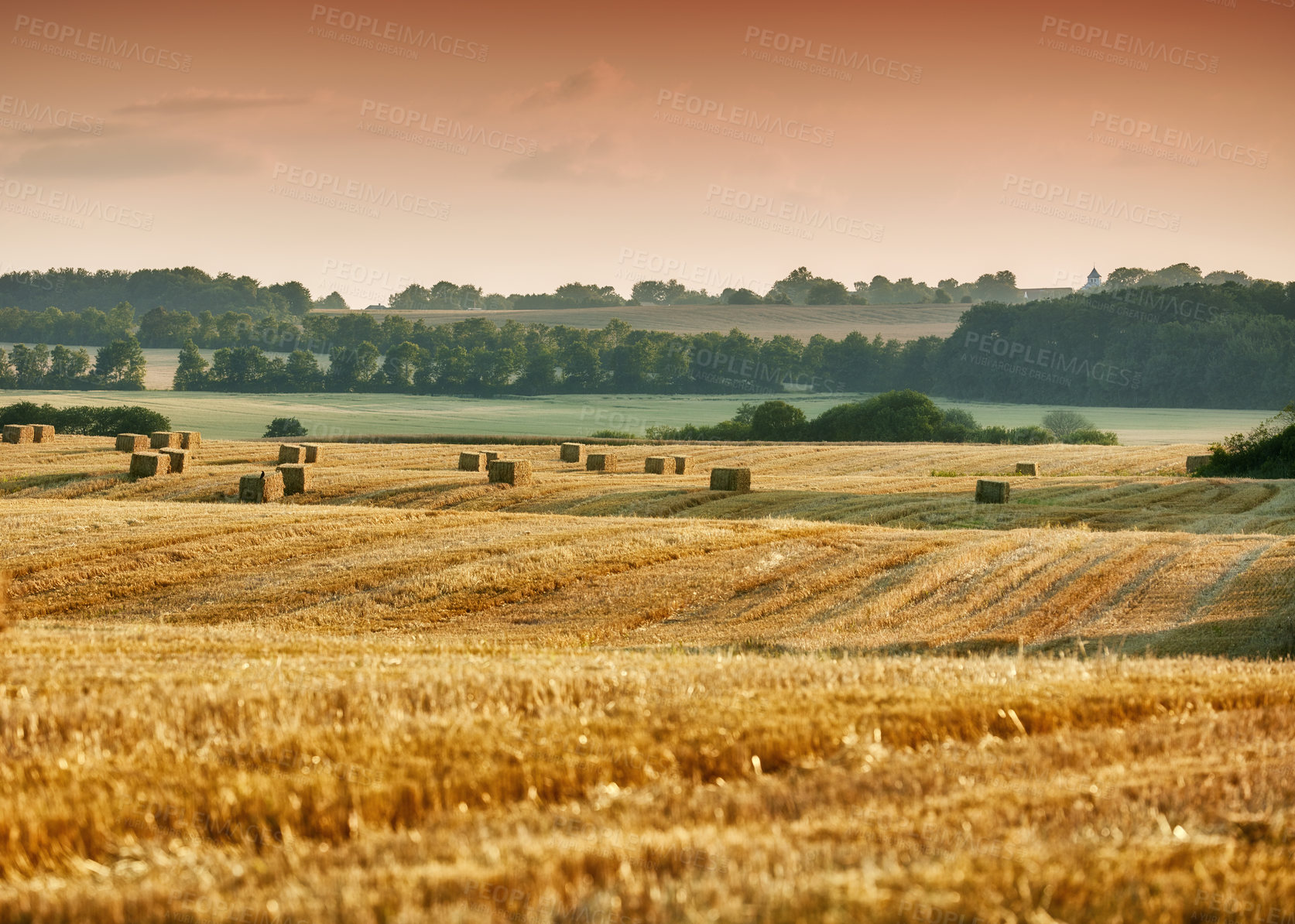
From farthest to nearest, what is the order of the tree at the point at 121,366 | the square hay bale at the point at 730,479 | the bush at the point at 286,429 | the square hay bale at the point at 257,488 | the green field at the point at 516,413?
1. the tree at the point at 121,366
2. the green field at the point at 516,413
3. the bush at the point at 286,429
4. the square hay bale at the point at 730,479
5. the square hay bale at the point at 257,488

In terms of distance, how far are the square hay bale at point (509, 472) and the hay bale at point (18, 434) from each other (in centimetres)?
2577

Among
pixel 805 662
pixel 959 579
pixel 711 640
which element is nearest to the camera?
pixel 805 662

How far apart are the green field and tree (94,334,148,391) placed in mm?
5718

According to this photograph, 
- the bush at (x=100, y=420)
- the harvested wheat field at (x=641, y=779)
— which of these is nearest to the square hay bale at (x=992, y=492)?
the harvested wheat field at (x=641, y=779)

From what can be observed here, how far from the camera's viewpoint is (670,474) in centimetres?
4131

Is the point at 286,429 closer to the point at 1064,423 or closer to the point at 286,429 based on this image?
the point at 286,429

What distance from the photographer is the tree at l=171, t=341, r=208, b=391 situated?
110m

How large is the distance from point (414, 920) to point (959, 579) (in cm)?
1557

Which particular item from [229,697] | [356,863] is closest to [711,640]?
[229,697]

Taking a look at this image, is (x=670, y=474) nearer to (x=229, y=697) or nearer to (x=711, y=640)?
(x=711, y=640)

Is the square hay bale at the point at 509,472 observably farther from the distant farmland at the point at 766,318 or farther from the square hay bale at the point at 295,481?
the distant farmland at the point at 766,318

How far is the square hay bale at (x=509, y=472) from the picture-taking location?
34.2m

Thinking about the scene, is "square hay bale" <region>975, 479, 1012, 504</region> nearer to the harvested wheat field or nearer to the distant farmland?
the harvested wheat field

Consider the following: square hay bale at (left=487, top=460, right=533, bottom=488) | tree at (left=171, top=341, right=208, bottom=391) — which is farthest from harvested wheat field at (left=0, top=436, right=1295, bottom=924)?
tree at (left=171, top=341, right=208, bottom=391)
